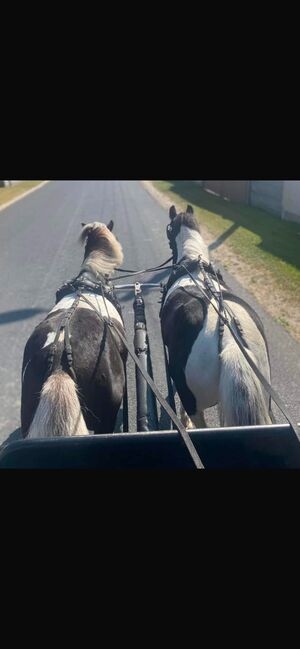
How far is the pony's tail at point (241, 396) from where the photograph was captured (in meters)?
2.80

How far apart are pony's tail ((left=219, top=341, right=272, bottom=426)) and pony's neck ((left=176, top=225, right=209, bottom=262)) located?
158cm

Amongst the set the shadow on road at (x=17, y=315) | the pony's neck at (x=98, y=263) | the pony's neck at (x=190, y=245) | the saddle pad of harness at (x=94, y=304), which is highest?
the pony's neck at (x=190, y=245)

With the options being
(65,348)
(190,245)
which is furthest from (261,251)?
(65,348)

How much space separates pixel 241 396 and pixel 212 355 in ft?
1.36

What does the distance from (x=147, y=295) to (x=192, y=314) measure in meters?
4.15

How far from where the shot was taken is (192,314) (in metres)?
3.41

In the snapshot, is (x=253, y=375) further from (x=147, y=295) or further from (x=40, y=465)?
(x=147, y=295)

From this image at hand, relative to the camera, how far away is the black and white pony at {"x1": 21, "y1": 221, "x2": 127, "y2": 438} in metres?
2.56

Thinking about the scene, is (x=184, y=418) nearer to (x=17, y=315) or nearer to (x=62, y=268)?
(x=17, y=315)

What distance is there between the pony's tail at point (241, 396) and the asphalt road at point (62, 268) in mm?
1403

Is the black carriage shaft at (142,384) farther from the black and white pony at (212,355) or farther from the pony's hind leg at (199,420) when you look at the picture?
the pony's hind leg at (199,420)

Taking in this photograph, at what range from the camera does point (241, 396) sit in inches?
111

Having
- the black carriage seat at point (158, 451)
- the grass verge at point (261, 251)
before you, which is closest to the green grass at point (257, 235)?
the grass verge at point (261, 251)

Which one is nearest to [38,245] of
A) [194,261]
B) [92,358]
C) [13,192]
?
[194,261]
